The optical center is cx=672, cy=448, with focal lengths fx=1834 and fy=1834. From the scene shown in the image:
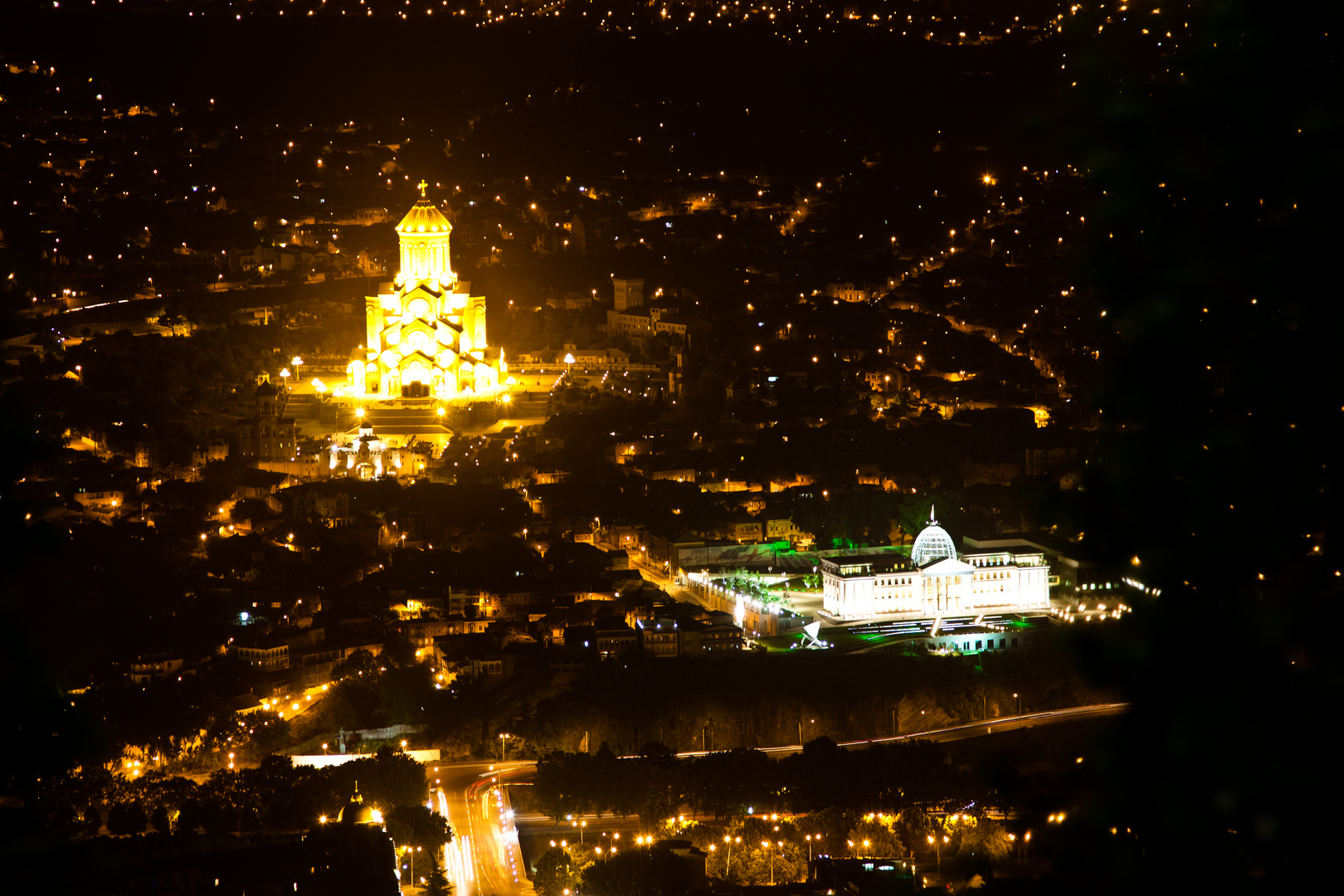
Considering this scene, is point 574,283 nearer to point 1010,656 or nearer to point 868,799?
point 1010,656

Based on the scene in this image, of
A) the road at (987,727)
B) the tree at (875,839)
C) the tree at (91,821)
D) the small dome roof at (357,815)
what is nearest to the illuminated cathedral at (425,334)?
the road at (987,727)

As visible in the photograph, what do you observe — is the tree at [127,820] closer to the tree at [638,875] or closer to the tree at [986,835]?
the tree at [638,875]

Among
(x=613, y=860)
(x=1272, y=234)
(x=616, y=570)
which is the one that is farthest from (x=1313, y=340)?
(x=616, y=570)

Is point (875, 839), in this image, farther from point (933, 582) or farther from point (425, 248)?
point (425, 248)

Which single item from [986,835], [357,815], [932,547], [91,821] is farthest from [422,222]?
[986,835]

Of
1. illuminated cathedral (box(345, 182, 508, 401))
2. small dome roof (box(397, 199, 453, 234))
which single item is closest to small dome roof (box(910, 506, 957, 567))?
illuminated cathedral (box(345, 182, 508, 401))
